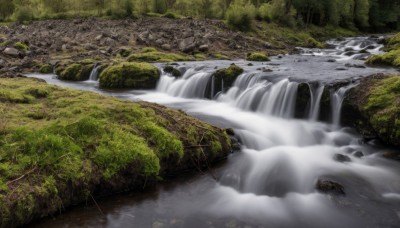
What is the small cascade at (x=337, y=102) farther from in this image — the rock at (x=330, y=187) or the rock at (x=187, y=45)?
the rock at (x=187, y=45)

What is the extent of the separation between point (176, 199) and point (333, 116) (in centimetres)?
678

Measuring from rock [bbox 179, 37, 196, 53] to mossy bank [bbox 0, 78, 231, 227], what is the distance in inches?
843

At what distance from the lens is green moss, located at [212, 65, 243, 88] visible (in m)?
15.9

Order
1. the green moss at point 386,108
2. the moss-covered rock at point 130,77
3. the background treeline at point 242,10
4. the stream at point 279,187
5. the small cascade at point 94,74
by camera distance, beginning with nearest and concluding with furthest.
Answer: the stream at point 279,187, the green moss at point 386,108, the moss-covered rock at point 130,77, the small cascade at point 94,74, the background treeline at point 242,10

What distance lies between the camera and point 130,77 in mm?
18328

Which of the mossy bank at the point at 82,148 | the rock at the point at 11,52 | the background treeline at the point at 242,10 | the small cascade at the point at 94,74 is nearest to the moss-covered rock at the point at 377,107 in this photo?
the mossy bank at the point at 82,148

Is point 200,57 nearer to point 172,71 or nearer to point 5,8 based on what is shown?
point 172,71

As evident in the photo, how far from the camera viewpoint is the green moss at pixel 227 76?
52.2 feet

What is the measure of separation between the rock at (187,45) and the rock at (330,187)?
77.2 ft

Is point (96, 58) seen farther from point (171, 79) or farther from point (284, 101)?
point (284, 101)

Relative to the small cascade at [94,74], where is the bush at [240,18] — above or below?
above

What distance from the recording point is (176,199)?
20.8ft

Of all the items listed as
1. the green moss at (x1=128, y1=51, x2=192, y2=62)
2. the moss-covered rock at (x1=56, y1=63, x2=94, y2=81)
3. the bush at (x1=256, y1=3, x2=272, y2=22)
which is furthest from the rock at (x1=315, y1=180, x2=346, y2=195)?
the bush at (x1=256, y1=3, x2=272, y2=22)

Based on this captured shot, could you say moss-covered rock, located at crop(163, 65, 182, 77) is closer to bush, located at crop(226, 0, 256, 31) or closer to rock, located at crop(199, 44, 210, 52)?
rock, located at crop(199, 44, 210, 52)
